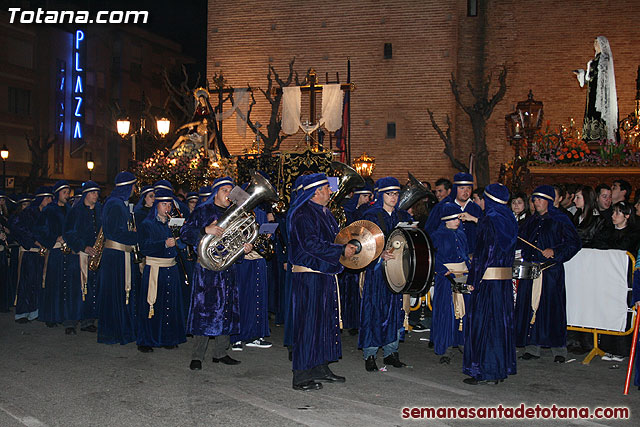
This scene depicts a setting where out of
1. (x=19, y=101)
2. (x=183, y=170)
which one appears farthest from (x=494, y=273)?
(x=19, y=101)

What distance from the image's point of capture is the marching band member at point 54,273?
36.1ft

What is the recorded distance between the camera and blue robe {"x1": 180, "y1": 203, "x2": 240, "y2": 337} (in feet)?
26.7

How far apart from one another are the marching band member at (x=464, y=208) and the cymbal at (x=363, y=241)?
1902 millimetres

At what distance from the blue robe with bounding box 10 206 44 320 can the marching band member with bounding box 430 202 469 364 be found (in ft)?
22.1

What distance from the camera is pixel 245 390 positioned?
725 cm

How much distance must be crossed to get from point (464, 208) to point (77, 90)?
134 ft

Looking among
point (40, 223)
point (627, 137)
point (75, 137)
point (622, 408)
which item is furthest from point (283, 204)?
point (75, 137)

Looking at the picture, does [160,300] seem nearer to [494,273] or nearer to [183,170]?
[494,273]

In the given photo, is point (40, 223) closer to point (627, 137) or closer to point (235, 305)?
point (235, 305)

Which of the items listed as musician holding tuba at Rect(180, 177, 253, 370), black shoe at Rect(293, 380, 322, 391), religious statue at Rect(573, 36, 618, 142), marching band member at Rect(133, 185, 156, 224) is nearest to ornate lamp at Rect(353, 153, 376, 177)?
religious statue at Rect(573, 36, 618, 142)

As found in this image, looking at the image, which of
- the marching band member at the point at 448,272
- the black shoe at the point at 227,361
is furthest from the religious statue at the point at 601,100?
the black shoe at the point at 227,361

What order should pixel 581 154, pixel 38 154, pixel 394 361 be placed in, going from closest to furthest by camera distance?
pixel 394 361
pixel 581 154
pixel 38 154

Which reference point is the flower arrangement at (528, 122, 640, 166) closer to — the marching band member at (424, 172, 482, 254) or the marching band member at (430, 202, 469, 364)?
the marching band member at (424, 172, 482, 254)

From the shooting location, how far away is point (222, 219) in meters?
7.85
